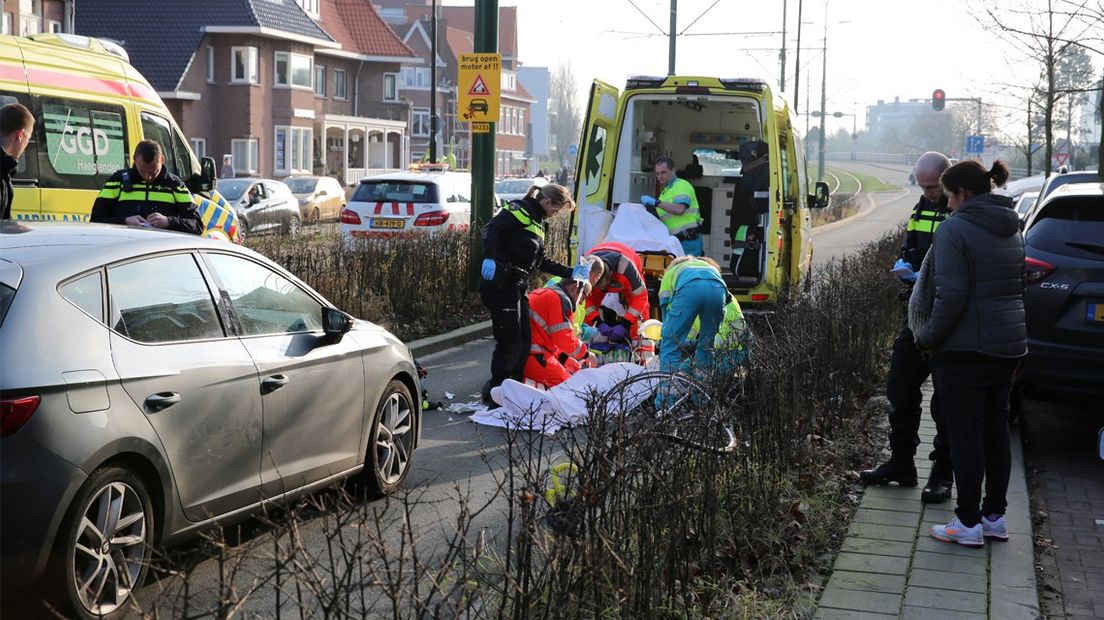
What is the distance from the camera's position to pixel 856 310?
30.9 feet

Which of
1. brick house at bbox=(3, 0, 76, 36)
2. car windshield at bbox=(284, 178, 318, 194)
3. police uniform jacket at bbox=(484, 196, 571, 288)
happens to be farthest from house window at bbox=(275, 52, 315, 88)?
police uniform jacket at bbox=(484, 196, 571, 288)

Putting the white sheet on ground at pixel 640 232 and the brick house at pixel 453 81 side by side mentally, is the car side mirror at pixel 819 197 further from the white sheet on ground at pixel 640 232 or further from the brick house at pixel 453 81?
the brick house at pixel 453 81

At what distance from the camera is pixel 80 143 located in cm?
1258

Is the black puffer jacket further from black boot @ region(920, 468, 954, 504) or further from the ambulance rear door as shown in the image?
the ambulance rear door

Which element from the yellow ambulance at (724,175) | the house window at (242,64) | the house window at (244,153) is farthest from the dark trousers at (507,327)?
the house window at (242,64)

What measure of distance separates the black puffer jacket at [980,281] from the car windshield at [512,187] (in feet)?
106

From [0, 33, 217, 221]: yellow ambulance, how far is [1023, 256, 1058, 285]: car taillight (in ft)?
25.4

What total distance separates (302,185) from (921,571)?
114 feet

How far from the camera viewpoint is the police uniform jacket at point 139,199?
9555 millimetres

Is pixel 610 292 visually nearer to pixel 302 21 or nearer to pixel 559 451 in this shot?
pixel 559 451

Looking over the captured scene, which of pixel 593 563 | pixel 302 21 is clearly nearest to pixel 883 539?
pixel 593 563

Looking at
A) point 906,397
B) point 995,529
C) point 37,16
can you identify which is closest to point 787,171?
point 906,397

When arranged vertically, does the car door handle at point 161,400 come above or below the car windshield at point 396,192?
below

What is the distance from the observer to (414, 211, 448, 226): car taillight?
2111cm
